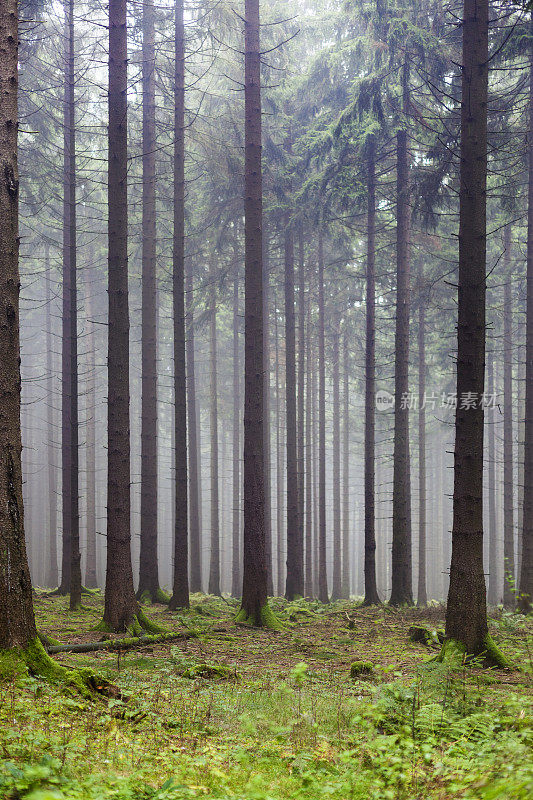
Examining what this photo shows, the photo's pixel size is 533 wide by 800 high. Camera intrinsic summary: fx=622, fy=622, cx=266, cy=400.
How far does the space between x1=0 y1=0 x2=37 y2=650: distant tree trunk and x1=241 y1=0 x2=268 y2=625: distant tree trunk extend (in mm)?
5703

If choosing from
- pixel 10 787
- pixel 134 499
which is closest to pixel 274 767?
pixel 10 787

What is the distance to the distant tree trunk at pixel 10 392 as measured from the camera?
18.9 feet

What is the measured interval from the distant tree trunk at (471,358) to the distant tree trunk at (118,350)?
16.1 feet

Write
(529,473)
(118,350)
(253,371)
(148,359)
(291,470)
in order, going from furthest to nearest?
(291,470) → (148,359) → (529,473) → (253,371) → (118,350)

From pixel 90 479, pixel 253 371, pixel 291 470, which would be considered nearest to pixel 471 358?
pixel 253 371

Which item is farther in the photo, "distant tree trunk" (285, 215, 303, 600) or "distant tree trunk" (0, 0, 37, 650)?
"distant tree trunk" (285, 215, 303, 600)

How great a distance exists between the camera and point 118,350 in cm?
998

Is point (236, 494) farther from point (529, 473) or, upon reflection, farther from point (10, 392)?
point (10, 392)

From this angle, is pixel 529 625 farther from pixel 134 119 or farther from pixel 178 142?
pixel 134 119

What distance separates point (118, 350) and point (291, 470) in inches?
317

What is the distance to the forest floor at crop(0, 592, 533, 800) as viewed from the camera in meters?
3.61

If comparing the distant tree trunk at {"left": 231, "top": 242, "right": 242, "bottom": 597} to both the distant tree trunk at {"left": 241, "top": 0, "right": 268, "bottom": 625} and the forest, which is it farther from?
the distant tree trunk at {"left": 241, "top": 0, "right": 268, "bottom": 625}

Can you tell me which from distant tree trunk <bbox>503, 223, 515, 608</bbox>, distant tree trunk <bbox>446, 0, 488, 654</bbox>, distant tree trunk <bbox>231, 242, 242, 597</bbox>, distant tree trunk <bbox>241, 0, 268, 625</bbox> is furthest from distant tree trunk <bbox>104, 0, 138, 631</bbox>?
distant tree trunk <bbox>503, 223, 515, 608</bbox>

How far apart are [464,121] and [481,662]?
7013mm
